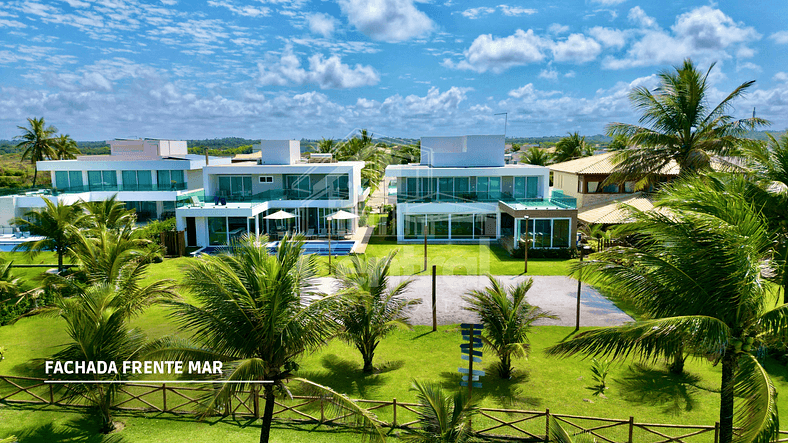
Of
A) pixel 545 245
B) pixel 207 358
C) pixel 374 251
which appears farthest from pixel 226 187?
pixel 207 358

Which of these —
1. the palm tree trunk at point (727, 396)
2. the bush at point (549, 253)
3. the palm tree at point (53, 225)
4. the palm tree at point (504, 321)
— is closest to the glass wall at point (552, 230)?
the bush at point (549, 253)

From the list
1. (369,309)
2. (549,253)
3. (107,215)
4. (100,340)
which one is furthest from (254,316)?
(549,253)

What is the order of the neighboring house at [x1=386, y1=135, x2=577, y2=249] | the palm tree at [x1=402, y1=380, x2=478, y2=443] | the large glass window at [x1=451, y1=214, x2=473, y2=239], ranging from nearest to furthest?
the palm tree at [x1=402, y1=380, x2=478, y2=443] < the neighboring house at [x1=386, y1=135, x2=577, y2=249] < the large glass window at [x1=451, y1=214, x2=473, y2=239]

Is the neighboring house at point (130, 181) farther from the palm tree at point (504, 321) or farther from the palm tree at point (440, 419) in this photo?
the palm tree at point (440, 419)

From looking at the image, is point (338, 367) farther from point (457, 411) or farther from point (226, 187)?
point (226, 187)

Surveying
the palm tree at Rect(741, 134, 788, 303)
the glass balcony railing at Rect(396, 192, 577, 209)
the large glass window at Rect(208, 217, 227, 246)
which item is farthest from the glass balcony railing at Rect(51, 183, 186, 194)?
the palm tree at Rect(741, 134, 788, 303)

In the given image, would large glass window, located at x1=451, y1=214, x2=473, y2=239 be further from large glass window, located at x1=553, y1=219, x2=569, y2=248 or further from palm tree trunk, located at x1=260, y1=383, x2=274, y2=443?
palm tree trunk, located at x1=260, y1=383, x2=274, y2=443
